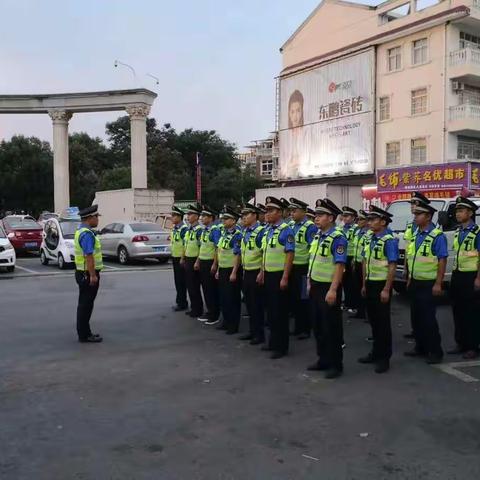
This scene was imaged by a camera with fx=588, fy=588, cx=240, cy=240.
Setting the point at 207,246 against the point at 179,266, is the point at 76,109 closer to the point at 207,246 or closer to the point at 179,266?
the point at 179,266

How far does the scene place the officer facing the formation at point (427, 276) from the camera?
6531 mm

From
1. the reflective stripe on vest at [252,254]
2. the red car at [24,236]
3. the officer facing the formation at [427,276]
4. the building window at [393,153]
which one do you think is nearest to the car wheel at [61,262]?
the red car at [24,236]

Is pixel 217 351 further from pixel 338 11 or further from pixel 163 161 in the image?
pixel 163 161

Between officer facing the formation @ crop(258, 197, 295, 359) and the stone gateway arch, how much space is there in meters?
26.2

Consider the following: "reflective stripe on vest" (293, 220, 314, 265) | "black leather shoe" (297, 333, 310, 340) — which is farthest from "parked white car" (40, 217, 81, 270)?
"black leather shoe" (297, 333, 310, 340)

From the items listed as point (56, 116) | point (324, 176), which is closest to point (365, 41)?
point (324, 176)

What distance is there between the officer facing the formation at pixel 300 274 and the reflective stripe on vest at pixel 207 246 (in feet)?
4.69

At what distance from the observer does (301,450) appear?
4125 millimetres

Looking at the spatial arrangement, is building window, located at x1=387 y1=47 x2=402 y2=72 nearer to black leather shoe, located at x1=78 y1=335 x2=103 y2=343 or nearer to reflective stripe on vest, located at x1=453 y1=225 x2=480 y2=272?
reflective stripe on vest, located at x1=453 y1=225 x2=480 y2=272

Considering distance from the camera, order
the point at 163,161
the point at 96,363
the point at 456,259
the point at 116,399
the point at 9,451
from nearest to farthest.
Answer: the point at 9,451 → the point at 116,399 → the point at 96,363 → the point at 456,259 → the point at 163,161

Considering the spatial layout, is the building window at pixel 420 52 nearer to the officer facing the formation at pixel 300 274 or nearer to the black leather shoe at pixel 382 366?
the officer facing the formation at pixel 300 274

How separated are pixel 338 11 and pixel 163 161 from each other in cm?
2448

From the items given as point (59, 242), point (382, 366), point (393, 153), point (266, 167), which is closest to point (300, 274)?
point (382, 366)

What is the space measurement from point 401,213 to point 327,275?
6.23 m
